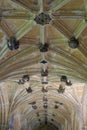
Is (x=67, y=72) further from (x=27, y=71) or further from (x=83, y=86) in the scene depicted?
(x=83, y=86)

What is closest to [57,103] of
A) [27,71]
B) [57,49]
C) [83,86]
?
[83,86]

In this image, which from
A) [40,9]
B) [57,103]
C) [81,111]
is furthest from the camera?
[57,103]

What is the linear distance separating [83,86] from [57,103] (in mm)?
6648

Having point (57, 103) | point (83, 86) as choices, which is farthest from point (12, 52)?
point (57, 103)

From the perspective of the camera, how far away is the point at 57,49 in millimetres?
14539

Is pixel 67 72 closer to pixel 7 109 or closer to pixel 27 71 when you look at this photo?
pixel 27 71

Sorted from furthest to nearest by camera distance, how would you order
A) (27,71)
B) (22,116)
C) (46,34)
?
(22,116), (27,71), (46,34)

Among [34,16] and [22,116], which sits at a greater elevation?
[22,116]

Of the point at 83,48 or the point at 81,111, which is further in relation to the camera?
the point at 81,111

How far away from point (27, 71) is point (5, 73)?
1634mm

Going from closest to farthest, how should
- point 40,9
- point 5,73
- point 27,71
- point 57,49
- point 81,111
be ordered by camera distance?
point 40,9, point 57,49, point 5,73, point 27,71, point 81,111

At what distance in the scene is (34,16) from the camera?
11.9m

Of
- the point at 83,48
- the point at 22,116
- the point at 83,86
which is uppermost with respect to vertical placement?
the point at 22,116

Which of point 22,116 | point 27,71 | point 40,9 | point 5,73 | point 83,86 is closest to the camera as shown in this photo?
point 40,9
